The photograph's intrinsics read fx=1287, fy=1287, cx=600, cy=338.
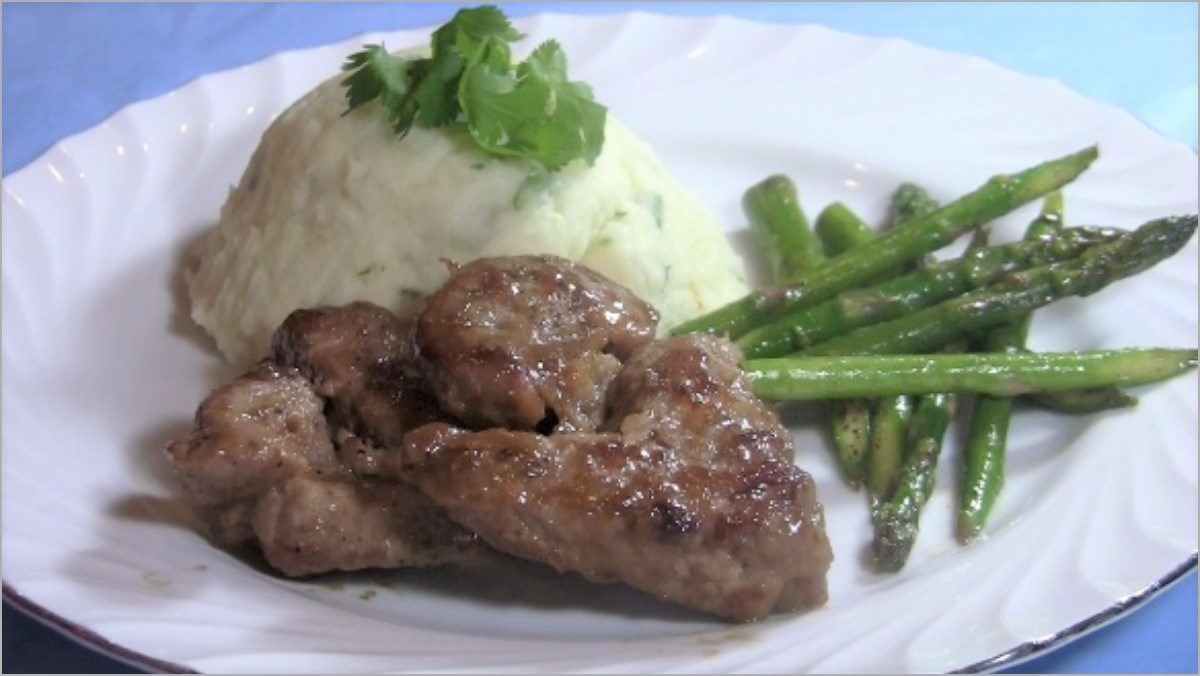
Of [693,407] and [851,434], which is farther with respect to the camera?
[851,434]

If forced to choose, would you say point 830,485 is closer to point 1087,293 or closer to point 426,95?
point 1087,293

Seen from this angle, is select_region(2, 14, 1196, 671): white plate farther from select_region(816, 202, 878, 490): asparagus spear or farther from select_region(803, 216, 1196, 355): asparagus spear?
select_region(803, 216, 1196, 355): asparagus spear

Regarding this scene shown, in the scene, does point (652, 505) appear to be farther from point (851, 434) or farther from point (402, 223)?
point (402, 223)

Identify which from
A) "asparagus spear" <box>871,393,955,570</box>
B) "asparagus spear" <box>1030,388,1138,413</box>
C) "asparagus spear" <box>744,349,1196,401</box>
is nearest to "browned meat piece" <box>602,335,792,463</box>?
"asparagus spear" <box>744,349,1196,401</box>

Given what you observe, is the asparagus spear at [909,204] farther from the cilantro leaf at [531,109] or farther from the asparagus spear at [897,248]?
the cilantro leaf at [531,109]

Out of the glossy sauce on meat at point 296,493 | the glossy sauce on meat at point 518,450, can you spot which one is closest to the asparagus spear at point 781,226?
the glossy sauce on meat at point 518,450

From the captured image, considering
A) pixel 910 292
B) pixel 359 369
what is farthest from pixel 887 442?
pixel 359 369
